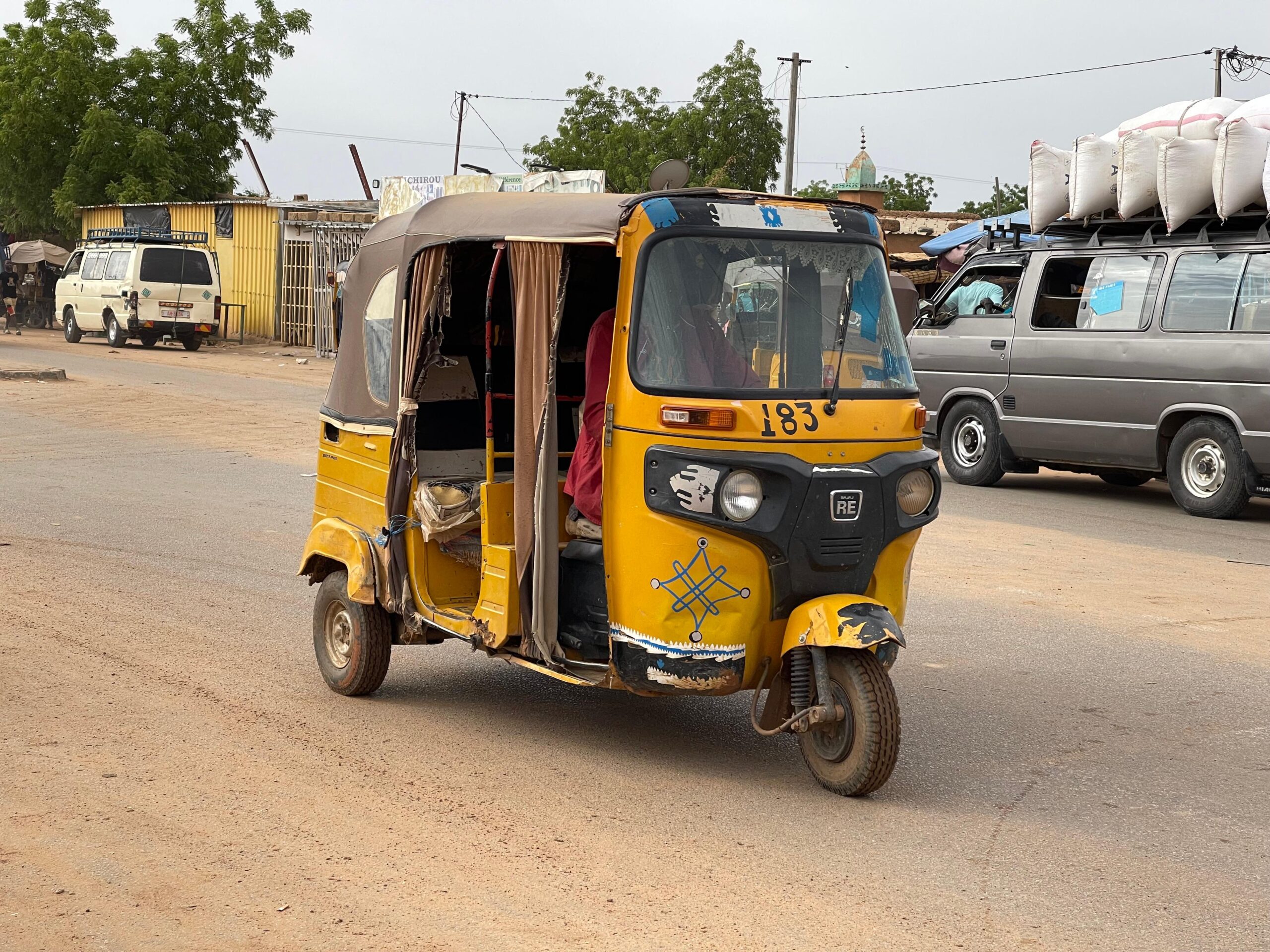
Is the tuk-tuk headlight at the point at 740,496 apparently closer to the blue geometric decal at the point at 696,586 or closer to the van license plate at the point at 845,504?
the blue geometric decal at the point at 696,586

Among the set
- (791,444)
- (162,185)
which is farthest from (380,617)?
(162,185)

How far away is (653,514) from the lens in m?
4.92

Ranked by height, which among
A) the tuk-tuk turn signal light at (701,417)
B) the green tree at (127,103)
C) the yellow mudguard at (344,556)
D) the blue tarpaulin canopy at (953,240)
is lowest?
the yellow mudguard at (344,556)

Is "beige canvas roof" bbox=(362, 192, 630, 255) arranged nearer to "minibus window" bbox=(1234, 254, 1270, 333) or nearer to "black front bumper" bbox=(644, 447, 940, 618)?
"black front bumper" bbox=(644, 447, 940, 618)

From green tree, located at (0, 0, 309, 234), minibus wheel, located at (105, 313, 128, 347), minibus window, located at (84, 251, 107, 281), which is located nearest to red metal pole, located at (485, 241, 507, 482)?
minibus wheel, located at (105, 313, 128, 347)

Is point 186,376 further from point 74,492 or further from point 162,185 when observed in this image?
point 162,185

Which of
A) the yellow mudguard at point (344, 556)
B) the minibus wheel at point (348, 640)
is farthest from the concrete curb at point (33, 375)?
the minibus wheel at point (348, 640)

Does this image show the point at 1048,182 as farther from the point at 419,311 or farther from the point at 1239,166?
the point at 419,311

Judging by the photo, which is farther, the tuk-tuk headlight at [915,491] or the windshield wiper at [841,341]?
the tuk-tuk headlight at [915,491]

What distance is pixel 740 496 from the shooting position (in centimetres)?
487

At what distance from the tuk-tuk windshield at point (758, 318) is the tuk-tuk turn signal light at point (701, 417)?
90 mm

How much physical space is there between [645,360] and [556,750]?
61.0 inches

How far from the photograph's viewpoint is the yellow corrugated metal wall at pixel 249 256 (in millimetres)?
33219

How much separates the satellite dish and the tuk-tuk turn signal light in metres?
1.10
